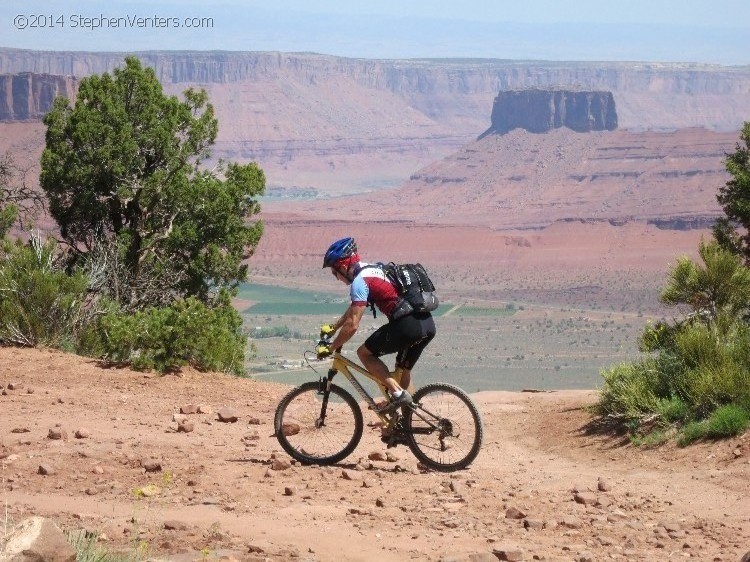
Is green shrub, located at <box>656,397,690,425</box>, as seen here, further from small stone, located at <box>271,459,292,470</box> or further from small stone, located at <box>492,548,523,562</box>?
small stone, located at <box>492,548,523,562</box>

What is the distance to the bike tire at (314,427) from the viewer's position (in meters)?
8.13

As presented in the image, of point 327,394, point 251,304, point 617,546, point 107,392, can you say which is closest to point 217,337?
point 107,392

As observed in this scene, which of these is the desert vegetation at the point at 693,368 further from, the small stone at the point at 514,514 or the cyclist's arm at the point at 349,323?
the cyclist's arm at the point at 349,323

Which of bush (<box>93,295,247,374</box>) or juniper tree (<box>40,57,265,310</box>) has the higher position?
juniper tree (<box>40,57,265,310</box>)

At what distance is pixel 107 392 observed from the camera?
10492 millimetres

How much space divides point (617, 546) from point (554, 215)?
120 metres

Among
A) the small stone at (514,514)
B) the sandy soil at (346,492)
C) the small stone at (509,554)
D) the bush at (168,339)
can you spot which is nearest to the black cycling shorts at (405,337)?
the sandy soil at (346,492)

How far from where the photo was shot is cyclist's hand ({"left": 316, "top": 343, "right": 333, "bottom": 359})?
25.7 feet

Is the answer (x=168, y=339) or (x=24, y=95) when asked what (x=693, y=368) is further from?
(x=24, y=95)

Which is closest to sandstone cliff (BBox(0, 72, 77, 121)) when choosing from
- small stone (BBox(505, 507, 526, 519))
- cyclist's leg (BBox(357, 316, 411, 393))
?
cyclist's leg (BBox(357, 316, 411, 393))

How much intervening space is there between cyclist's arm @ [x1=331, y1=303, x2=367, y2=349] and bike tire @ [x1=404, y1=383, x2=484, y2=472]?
60 cm

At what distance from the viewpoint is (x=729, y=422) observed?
8672mm

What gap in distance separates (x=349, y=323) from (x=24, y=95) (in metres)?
116

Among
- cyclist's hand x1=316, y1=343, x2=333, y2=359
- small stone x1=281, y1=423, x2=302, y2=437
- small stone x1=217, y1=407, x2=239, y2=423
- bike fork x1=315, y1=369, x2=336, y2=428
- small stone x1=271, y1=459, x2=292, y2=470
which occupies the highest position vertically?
cyclist's hand x1=316, y1=343, x2=333, y2=359
